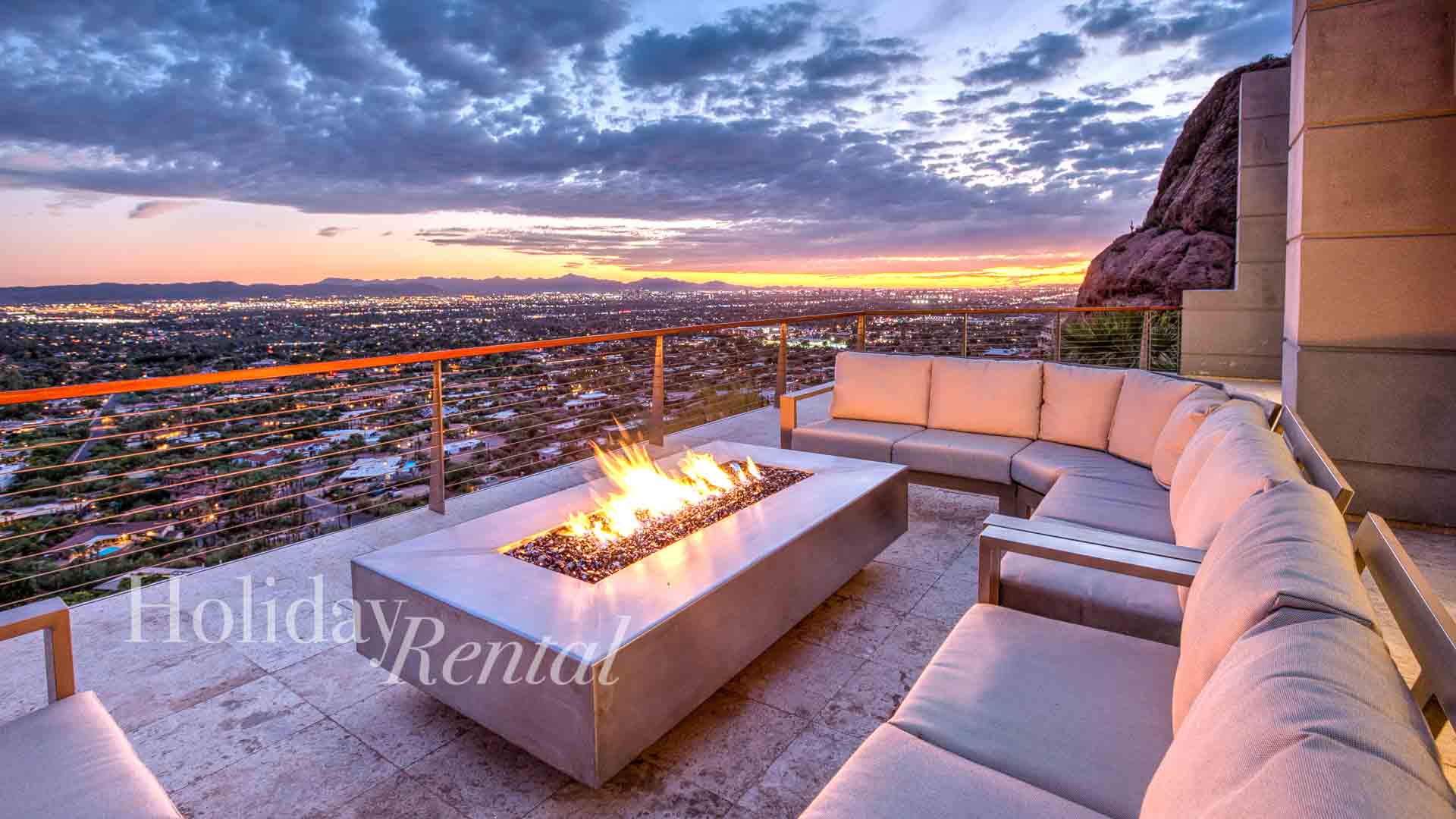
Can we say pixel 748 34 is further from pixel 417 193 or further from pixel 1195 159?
pixel 1195 159

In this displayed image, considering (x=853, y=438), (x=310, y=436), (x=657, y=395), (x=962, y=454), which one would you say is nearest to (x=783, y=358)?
(x=657, y=395)

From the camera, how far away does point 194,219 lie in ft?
29.3

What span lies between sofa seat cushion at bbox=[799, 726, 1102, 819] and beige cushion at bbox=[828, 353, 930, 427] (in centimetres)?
309

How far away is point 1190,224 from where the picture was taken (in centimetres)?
991

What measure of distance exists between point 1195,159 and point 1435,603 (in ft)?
39.0

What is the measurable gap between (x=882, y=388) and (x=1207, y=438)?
212cm

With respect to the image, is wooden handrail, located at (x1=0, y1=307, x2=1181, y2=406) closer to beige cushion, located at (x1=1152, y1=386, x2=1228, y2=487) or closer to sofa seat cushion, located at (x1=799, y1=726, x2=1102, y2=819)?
sofa seat cushion, located at (x1=799, y1=726, x2=1102, y2=819)

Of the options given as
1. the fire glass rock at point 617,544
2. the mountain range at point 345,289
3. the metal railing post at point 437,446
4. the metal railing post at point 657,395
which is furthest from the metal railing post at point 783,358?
the mountain range at point 345,289

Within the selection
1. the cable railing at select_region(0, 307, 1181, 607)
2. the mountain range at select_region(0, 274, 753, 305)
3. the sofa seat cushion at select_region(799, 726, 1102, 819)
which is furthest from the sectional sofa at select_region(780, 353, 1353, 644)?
the mountain range at select_region(0, 274, 753, 305)

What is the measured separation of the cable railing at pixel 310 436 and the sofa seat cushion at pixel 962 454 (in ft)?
2.59

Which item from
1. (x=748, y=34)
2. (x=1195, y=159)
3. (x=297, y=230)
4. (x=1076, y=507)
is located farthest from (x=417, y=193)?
(x=1195, y=159)

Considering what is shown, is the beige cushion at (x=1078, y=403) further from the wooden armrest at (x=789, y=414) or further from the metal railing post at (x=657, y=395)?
the metal railing post at (x=657, y=395)

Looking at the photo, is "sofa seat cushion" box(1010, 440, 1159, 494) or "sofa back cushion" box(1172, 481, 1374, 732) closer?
"sofa back cushion" box(1172, 481, 1374, 732)

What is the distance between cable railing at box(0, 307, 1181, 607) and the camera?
2.67 m
